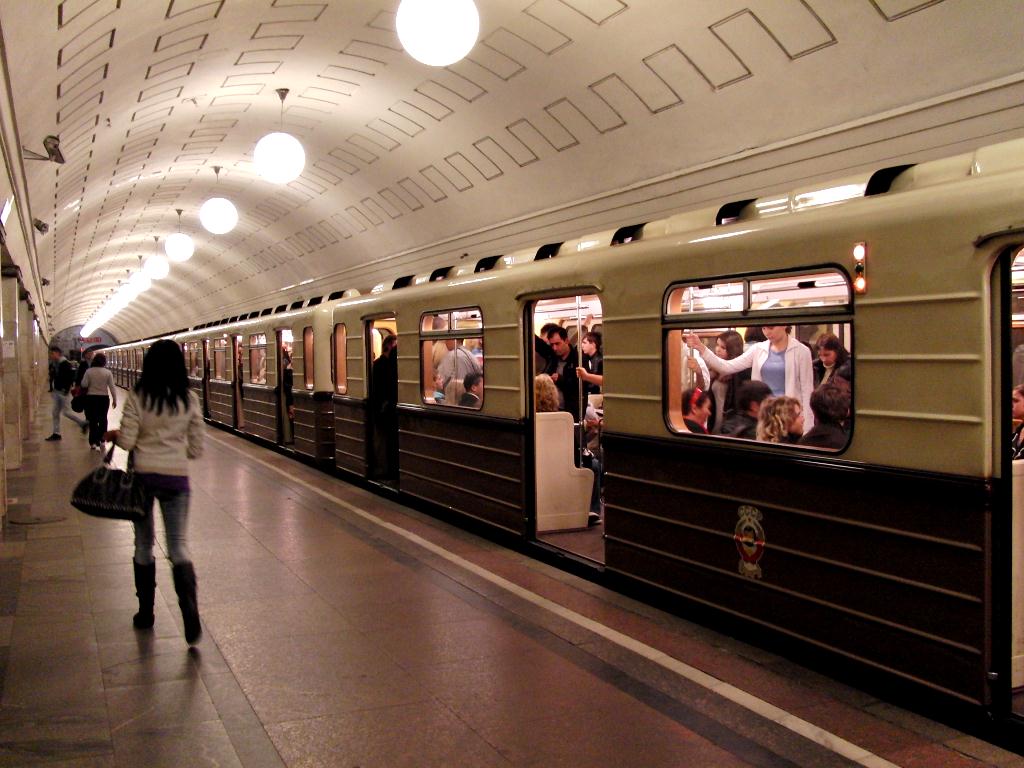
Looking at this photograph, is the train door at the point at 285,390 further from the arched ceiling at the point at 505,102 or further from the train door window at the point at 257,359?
the arched ceiling at the point at 505,102

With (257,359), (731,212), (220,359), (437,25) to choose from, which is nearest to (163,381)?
(731,212)

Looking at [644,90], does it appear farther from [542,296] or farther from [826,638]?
[826,638]

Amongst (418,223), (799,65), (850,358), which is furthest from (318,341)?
(850,358)

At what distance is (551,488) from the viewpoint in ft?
25.8

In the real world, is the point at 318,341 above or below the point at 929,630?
above

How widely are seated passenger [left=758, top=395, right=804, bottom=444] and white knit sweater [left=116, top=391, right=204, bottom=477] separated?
3197 millimetres

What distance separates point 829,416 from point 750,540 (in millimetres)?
884

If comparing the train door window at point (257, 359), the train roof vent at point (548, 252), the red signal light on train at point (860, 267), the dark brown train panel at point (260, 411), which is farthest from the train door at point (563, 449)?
the train door window at point (257, 359)

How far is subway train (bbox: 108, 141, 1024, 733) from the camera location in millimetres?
3832

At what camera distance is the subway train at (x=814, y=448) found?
12.6 ft

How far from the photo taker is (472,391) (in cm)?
830

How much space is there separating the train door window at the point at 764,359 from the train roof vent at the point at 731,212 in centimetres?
41

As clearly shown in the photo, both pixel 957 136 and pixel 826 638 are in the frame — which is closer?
pixel 826 638

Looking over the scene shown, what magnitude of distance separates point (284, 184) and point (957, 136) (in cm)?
1371
